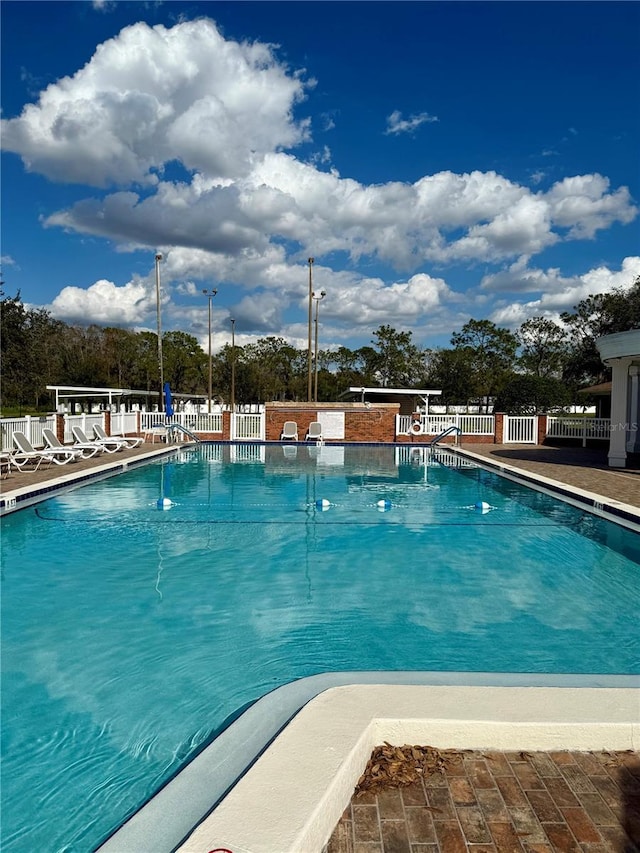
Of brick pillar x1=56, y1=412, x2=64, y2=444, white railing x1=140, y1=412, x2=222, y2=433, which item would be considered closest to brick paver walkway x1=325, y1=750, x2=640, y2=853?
brick pillar x1=56, y1=412, x2=64, y2=444

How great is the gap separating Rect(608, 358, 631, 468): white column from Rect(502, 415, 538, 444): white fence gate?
7742 millimetres

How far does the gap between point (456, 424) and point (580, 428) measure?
4.55 m

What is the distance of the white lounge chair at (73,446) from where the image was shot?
1475 cm

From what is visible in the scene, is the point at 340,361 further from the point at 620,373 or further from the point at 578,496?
the point at 578,496

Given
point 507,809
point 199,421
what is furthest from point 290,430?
point 507,809

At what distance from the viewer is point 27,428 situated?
1636 cm

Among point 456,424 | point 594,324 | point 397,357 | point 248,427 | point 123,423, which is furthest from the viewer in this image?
point 397,357

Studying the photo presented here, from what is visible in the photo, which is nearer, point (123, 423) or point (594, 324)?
point (123, 423)

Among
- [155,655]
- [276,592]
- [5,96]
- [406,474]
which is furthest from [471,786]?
[5,96]

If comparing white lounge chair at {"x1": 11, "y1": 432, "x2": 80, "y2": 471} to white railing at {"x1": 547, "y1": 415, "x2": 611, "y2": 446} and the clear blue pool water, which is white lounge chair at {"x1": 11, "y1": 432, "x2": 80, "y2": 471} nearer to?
the clear blue pool water

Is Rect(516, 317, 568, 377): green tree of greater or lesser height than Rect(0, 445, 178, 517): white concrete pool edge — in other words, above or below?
above

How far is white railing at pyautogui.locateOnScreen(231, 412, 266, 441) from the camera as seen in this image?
23.4 meters

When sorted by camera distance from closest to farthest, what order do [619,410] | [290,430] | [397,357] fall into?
[619,410]
[290,430]
[397,357]

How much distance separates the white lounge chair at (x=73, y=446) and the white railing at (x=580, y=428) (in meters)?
16.5
